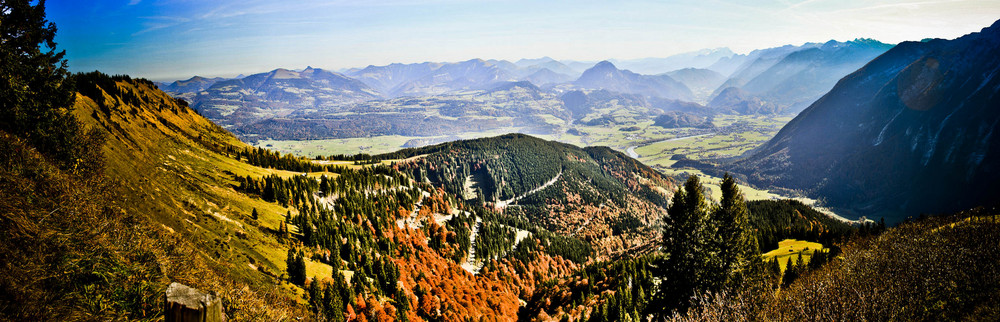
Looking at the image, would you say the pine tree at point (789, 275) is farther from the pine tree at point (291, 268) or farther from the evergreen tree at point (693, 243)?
the pine tree at point (291, 268)

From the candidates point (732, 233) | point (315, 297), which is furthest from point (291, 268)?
point (732, 233)

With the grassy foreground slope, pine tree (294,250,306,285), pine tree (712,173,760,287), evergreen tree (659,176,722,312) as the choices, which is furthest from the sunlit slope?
pine tree (712,173,760,287)

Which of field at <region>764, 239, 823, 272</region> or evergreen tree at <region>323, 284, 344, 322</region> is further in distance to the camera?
field at <region>764, 239, 823, 272</region>

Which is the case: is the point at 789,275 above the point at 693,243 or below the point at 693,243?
below

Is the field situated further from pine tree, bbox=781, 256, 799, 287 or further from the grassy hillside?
the grassy hillside

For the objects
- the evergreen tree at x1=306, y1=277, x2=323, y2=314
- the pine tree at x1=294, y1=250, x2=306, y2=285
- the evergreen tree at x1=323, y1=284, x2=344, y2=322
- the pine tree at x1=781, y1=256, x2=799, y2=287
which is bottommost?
the pine tree at x1=781, y1=256, x2=799, y2=287

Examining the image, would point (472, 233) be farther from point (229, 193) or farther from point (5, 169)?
point (5, 169)

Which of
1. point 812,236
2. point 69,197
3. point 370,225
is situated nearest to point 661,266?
point 69,197

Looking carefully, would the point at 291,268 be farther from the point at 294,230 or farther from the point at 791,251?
the point at 791,251
